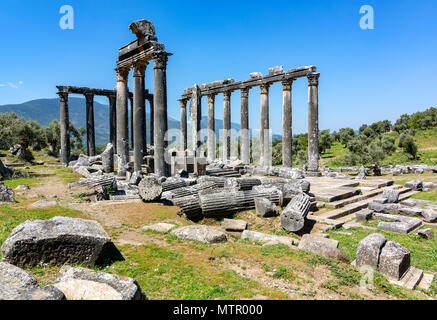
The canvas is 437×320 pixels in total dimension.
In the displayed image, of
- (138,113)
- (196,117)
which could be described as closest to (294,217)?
(138,113)

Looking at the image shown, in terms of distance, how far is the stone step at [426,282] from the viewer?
6.22 meters

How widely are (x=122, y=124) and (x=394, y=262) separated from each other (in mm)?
17857

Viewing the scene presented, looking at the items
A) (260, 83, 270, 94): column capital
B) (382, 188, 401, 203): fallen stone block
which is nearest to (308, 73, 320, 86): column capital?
(260, 83, 270, 94): column capital

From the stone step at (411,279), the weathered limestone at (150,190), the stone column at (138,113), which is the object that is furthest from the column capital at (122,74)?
the stone step at (411,279)

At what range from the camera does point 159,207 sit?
441 inches

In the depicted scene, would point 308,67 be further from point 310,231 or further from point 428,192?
point 310,231

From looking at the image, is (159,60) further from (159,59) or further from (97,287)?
(97,287)

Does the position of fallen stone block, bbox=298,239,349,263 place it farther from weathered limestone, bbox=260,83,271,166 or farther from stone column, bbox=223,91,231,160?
stone column, bbox=223,91,231,160

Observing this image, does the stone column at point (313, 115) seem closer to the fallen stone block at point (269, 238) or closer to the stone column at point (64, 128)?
the fallen stone block at point (269, 238)

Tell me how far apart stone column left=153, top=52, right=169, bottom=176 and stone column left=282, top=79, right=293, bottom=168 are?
40.8 ft

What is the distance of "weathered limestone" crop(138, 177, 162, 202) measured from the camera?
11.6m

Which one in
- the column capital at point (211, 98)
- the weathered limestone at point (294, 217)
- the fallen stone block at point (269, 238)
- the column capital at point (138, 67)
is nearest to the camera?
the fallen stone block at point (269, 238)

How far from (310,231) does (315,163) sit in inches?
573

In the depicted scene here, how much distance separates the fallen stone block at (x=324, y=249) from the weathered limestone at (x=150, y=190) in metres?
6.45
